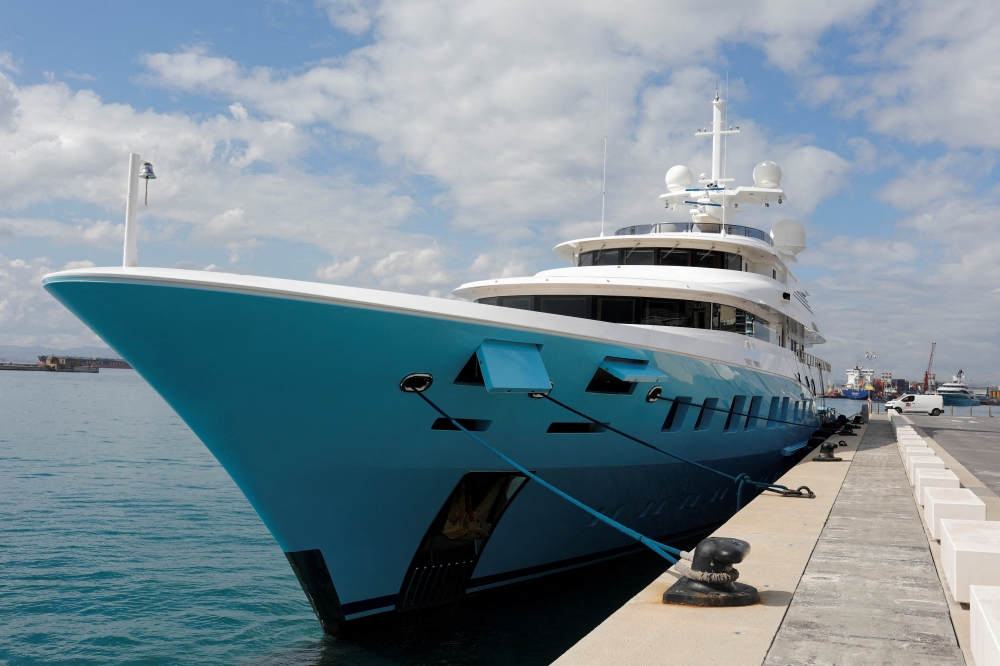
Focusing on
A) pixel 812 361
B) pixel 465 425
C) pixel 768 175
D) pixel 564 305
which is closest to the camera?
pixel 465 425

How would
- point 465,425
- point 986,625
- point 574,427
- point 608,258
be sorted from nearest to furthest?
1. point 986,625
2. point 465,425
3. point 574,427
4. point 608,258

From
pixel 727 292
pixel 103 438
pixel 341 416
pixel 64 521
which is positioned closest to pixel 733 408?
pixel 727 292

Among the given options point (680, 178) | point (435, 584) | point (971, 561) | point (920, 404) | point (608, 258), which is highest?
point (680, 178)

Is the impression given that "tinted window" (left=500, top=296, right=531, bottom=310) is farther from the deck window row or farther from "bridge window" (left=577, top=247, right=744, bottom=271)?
"bridge window" (left=577, top=247, right=744, bottom=271)

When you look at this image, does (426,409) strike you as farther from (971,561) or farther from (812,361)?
(812,361)

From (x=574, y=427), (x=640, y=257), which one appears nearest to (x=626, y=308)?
(x=640, y=257)

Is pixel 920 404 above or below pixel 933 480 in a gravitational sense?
above

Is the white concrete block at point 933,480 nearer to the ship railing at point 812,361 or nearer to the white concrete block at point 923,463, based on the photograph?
the white concrete block at point 923,463

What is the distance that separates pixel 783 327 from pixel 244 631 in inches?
476

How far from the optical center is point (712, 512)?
12141 millimetres

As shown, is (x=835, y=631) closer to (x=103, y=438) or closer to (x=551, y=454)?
(x=551, y=454)

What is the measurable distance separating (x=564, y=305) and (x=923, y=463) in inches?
226

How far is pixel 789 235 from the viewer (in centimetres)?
1950

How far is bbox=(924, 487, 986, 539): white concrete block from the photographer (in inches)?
264
